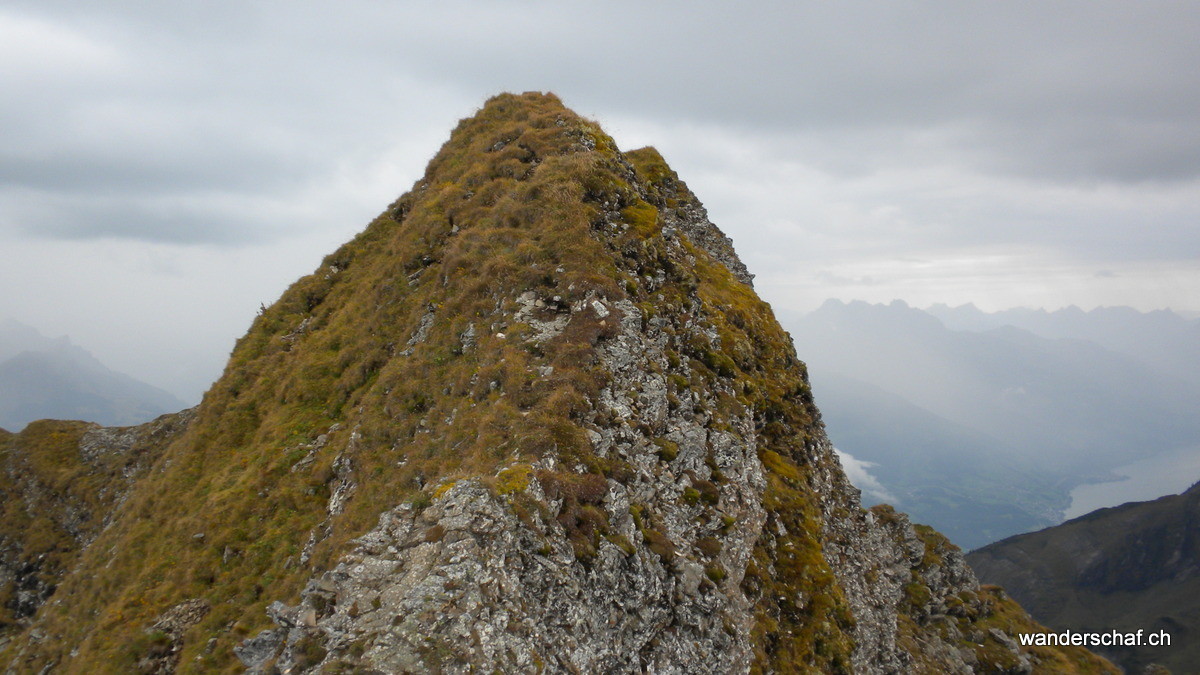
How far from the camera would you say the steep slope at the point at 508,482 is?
1611cm

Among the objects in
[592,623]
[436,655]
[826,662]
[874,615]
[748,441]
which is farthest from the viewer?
[874,615]

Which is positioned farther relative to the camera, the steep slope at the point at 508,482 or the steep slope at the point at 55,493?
the steep slope at the point at 55,493

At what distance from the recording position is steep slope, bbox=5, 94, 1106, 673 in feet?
52.9

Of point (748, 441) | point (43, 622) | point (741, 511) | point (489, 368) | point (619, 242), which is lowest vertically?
point (43, 622)

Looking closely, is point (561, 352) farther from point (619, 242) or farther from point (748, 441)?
point (748, 441)

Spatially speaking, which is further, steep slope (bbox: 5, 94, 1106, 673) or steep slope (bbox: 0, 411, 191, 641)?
steep slope (bbox: 0, 411, 191, 641)

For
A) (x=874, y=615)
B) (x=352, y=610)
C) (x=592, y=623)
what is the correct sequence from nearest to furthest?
(x=352, y=610) → (x=592, y=623) → (x=874, y=615)

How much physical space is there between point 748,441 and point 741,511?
4.90 metres

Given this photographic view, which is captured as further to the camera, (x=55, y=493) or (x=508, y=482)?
(x=55, y=493)

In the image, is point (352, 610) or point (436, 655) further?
point (352, 610)

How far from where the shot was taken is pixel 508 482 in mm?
17266

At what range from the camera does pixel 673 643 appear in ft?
62.0

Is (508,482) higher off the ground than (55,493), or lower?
higher

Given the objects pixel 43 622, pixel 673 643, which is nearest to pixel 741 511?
pixel 673 643
